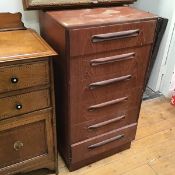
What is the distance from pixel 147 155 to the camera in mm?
1549

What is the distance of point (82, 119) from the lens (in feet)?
4.09

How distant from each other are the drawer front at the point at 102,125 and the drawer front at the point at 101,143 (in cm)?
3

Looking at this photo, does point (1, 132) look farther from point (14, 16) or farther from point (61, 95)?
point (14, 16)

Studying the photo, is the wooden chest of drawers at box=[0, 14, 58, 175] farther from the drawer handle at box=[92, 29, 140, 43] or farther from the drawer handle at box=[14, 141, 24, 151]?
the drawer handle at box=[92, 29, 140, 43]

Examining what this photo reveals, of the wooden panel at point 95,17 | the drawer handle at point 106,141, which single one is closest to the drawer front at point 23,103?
the wooden panel at point 95,17

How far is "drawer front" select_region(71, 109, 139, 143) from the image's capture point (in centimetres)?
128

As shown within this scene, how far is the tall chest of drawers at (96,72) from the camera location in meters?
1.04

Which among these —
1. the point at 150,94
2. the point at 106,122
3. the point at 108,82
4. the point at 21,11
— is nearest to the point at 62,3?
the point at 21,11

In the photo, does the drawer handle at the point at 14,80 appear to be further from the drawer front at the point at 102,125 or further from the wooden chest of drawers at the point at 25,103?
the drawer front at the point at 102,125

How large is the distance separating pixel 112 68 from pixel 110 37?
0.17 meters

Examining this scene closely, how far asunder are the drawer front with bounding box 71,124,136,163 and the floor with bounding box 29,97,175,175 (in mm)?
97

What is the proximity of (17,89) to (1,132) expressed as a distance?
0.24m

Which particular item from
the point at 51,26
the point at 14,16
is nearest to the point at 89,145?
the point at 51,26

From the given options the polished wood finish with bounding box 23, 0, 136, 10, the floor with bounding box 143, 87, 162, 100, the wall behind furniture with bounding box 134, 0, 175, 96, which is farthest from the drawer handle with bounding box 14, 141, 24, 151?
the wall behind furniture with bounding box 134, 0, 175, 96
